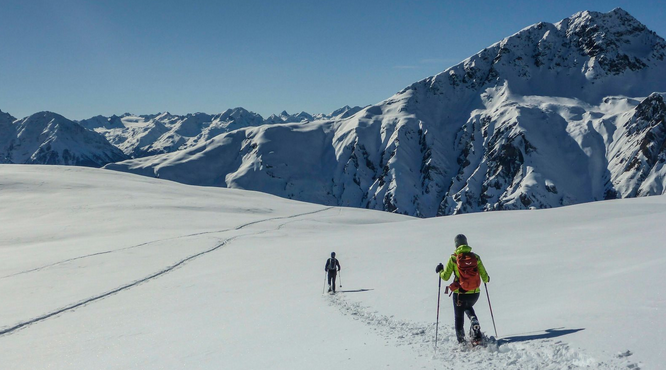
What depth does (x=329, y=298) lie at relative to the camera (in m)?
15.3

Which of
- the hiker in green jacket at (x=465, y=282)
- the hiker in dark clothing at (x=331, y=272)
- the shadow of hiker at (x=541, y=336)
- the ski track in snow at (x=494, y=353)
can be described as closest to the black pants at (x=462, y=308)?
the hiker in green jacket at (x=465, y=282)

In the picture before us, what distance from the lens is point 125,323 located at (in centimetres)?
1455

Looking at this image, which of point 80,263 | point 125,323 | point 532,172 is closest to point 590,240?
point 125,323

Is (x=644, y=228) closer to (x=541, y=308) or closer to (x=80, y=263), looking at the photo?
(x=541, y=308)

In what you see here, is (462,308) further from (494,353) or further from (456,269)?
(494,353)

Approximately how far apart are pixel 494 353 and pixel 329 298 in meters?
8.16

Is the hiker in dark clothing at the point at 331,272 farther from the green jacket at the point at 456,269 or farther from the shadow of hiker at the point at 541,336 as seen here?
the shadow of hiker at the point at 541,336

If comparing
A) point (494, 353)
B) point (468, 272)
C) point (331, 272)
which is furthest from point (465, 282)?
point (331, 272)

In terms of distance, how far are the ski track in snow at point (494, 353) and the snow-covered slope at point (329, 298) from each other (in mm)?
28

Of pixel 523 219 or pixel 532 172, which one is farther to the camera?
pixel 532 172

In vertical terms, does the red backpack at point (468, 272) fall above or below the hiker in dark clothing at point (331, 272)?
above

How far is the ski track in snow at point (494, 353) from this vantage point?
21.9 feet

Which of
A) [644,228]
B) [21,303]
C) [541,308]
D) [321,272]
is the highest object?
[644,228]

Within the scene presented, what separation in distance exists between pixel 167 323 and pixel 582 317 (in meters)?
11.5
